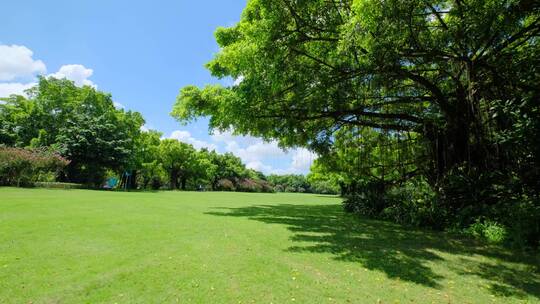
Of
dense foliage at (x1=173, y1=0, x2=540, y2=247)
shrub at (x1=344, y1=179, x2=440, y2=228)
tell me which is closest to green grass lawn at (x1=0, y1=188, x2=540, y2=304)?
shrub at (x1=344, y1=179, x2=440, y2=228)

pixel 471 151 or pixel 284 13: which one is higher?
pixel 284 13

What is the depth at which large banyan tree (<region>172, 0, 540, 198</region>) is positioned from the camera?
7.50m

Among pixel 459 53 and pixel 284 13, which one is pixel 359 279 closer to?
pixel 284 13

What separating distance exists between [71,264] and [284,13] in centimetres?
736

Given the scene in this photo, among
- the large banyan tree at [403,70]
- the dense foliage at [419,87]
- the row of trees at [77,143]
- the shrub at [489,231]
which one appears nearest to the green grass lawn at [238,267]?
the shrub at [489,231]

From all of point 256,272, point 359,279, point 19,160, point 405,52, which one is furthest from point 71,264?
point 19,160

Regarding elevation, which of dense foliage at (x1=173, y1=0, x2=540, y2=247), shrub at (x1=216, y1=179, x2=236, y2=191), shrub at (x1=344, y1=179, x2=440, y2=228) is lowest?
shrub at (x1=344, y1=179, x2=440, y2=228)

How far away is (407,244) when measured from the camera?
773 cm

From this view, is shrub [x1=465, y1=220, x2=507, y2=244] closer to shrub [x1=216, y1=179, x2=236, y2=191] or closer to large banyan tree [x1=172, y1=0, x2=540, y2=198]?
large banyan tree [x1=172, y1=0, x2=540, y2=198]

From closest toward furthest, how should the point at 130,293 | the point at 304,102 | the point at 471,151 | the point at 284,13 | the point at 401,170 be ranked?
1. the point at 130,293
2. the point at 284,13
3. the point at 471,151
4. the point at 304,102
5. the point at 401,170

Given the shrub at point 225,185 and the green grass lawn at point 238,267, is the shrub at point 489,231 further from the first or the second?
the shrub at point 225,185

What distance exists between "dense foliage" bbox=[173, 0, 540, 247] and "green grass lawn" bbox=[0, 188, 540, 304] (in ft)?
9.75

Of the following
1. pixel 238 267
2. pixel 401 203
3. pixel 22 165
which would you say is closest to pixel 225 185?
pixel 22 165

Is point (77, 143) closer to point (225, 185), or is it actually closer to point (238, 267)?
point (225, 185)
